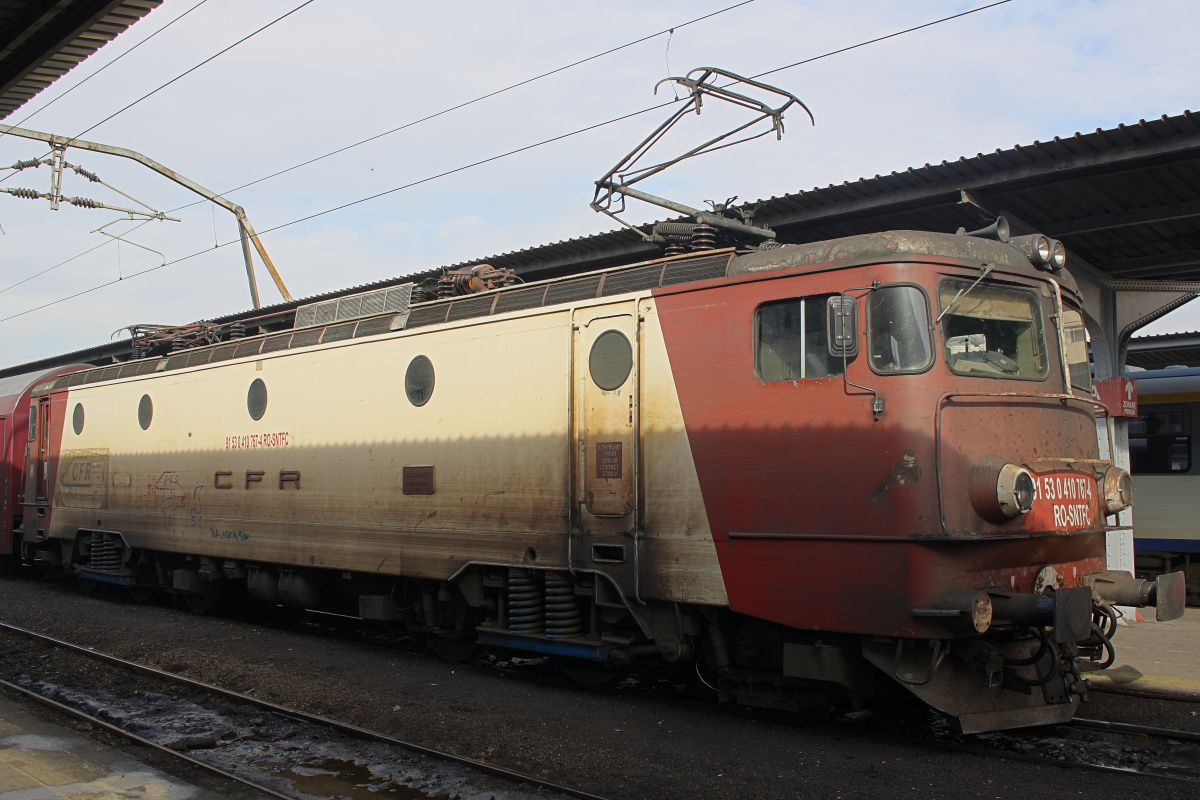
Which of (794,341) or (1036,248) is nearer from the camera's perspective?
(794,341)

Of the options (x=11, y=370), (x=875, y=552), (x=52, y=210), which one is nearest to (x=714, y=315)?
(x=875, y=552)

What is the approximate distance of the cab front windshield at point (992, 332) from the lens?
612 centimetres

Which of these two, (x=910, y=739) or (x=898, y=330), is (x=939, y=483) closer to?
(x=898, y=330)

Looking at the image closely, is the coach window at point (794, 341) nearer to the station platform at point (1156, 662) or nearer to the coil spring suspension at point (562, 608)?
the coil spring suspension at point (562, 608)

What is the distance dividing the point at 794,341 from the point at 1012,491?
1.70 metres

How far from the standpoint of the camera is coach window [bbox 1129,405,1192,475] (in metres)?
13.7

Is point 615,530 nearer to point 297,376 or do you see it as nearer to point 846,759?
point 846,759

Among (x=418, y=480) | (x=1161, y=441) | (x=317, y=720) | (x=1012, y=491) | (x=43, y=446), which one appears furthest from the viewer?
(x=43, y=446)

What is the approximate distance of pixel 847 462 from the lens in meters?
6.02

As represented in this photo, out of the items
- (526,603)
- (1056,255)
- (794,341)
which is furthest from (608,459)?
(1056,255)

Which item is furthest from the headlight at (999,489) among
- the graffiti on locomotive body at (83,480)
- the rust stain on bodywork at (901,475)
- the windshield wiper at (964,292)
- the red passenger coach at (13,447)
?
the red passenger coach at (13,447)

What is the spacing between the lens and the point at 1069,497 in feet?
20.5

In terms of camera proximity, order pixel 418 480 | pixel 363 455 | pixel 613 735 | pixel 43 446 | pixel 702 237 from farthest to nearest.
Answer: pixel 43 446 → pixel 363 455 → pixel 418 480 → pixel 702 237 → pixel 613 735

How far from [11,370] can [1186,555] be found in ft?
101
